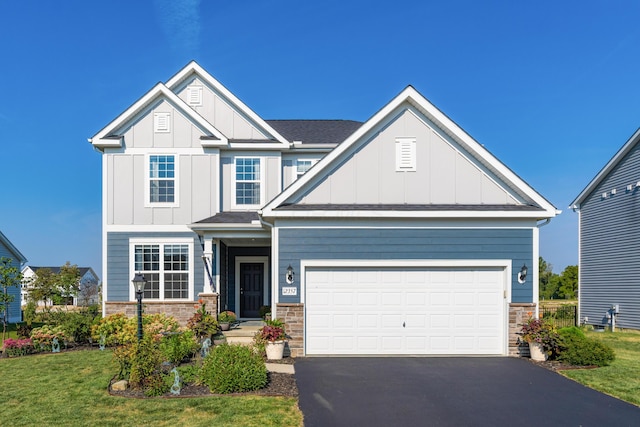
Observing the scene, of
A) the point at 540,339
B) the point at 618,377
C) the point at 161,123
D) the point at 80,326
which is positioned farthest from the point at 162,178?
the point at 618,377

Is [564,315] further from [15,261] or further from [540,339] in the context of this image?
[15,261]

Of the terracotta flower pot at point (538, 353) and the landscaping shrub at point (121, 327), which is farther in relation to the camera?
the landscaping shrub at point (121, 327)

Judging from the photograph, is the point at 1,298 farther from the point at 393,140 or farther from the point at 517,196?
the point at 517,196

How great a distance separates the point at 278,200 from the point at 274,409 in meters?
5.46

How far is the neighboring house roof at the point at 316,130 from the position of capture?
16953 mm

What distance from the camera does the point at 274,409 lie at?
6973 mm

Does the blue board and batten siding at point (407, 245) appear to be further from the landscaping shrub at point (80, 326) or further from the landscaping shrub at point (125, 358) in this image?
the landscaping shrub at point (80, 326)

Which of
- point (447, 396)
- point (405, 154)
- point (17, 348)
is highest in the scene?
point (405, 154)

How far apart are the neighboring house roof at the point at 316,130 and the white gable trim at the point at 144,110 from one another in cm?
317

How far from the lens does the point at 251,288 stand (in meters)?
16.9

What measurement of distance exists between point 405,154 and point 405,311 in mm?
4070

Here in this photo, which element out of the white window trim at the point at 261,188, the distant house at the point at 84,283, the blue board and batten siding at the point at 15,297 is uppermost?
the white window trim at the point at 261,188

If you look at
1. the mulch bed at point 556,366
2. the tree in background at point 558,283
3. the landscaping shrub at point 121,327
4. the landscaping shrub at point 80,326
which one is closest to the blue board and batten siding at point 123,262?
the landscaping shrub at point 80,326

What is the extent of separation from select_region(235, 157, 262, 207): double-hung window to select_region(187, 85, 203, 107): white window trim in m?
2.79
